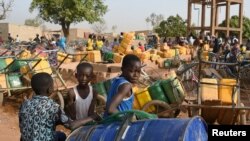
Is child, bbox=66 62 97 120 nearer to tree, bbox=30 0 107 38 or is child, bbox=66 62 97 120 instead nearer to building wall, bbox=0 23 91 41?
tree, bbox=30 0 107 38

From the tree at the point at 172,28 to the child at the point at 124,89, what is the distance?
4758 centimetres

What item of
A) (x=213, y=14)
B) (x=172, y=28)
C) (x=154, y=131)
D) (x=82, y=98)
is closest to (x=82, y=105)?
(x=82, y=98)

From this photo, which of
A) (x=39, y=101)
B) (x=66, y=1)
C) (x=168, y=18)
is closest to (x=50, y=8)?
(x=66, y=1)

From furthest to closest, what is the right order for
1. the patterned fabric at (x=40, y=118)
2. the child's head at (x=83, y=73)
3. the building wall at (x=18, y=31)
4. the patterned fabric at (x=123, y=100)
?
the building wall at (x=18, y=31)
the child's head at (x=83, y=73)
the patterned fabric at (x=123, y=100)
the patterned fabric at (x=40, y=118)

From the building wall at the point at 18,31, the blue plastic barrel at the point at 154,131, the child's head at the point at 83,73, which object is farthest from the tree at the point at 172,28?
the blue plastic barrel at the point at 154,131

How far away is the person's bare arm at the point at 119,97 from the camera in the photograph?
3.20 metres

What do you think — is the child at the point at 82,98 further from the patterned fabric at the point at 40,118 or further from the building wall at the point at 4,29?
the building wall at the point at 4,29

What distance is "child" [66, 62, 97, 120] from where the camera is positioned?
12.3 ft

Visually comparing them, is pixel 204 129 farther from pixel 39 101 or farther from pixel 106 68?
pixel 106 68

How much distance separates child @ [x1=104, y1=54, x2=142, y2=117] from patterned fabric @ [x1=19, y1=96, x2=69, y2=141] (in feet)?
1.23

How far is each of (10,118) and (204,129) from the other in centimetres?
629

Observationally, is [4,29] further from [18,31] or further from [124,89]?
[124,89]

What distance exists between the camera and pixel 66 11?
4469cm

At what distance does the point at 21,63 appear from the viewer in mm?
9648
